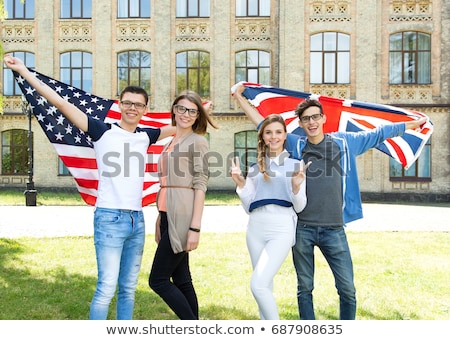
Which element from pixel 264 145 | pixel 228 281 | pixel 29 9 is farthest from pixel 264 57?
pixel 264 145

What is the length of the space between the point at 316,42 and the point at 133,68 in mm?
10505

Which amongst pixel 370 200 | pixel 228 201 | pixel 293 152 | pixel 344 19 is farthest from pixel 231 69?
pixel 293 152

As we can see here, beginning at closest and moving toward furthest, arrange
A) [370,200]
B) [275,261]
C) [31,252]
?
[275,261]
[31,252]
[370,200]

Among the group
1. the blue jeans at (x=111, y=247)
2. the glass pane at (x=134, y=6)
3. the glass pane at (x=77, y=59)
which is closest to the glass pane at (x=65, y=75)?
the glass pane at (x=77, y=59)

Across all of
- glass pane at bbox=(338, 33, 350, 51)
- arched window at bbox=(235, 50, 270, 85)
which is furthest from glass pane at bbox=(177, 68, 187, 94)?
Result: glass pane at bbox=(338, 33, 350, 51)

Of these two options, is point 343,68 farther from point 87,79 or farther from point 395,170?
point 87,79

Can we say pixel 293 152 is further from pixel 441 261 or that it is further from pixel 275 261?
pixel 441 261

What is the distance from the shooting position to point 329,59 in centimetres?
2495

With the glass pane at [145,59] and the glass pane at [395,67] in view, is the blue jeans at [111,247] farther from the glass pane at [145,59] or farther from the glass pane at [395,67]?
the glass pane at [145,59]

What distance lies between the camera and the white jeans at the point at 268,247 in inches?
143

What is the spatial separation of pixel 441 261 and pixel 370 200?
15.9 m

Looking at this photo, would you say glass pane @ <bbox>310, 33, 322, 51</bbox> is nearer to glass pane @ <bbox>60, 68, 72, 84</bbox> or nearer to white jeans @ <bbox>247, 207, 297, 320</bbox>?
glass pane @ <bbox>60, 68, 72, 84</bbox>

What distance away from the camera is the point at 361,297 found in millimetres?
6074

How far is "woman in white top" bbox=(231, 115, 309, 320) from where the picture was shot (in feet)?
12.0
